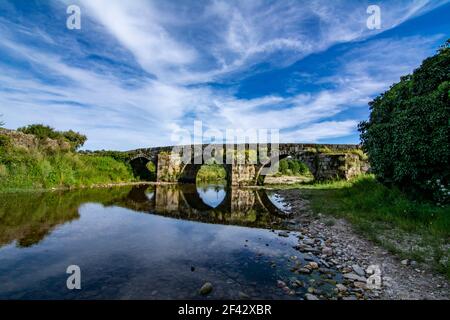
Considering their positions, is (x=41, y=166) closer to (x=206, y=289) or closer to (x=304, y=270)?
(x=206, y=289)

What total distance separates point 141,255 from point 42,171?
54.1 feet

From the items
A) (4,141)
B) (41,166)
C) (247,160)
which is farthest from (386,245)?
(4,141)

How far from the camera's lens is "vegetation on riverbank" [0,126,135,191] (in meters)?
16.4

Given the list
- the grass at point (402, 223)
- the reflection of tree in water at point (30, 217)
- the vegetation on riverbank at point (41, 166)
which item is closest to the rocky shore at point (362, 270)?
the grass at point (402, 223)

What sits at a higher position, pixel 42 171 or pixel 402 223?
pixel 42 171

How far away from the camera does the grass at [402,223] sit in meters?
5.17

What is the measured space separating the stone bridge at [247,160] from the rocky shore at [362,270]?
1496cm

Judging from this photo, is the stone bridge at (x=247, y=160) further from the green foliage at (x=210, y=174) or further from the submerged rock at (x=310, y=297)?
the submerged rock at (x=310, y=297)

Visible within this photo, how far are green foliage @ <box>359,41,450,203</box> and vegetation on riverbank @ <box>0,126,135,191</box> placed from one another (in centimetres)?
2077

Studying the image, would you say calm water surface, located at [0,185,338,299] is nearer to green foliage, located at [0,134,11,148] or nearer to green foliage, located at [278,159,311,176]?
green foliage, located at [0,134,11,148]

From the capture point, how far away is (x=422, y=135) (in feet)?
25.2

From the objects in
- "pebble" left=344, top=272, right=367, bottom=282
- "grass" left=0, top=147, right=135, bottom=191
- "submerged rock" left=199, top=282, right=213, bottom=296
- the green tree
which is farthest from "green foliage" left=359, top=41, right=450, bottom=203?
the green tree

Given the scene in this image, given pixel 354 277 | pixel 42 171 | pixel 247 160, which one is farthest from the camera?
pixel 247 160
